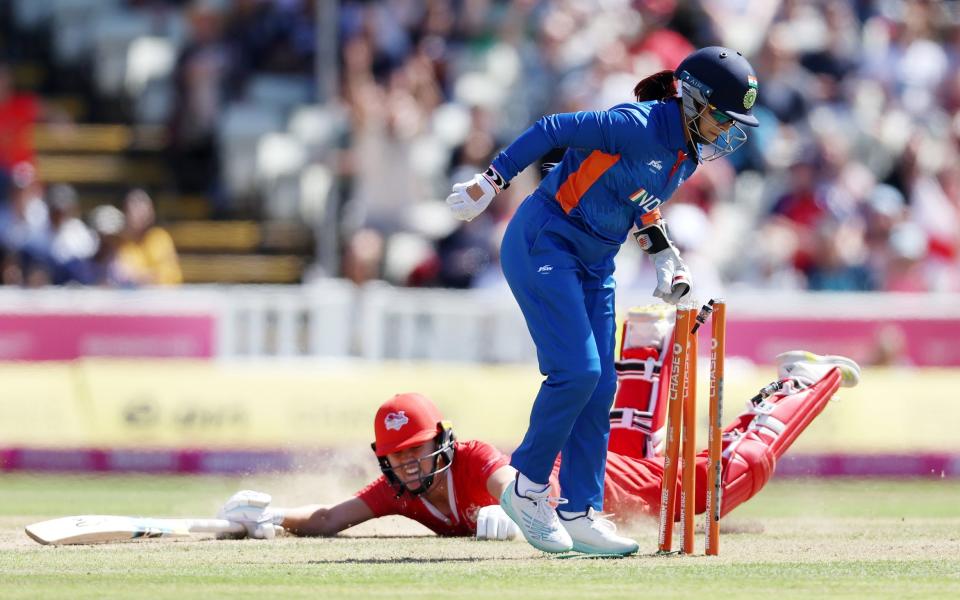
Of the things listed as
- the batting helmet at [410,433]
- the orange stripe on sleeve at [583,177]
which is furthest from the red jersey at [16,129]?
the orange stripe on sleeve at [583,177]

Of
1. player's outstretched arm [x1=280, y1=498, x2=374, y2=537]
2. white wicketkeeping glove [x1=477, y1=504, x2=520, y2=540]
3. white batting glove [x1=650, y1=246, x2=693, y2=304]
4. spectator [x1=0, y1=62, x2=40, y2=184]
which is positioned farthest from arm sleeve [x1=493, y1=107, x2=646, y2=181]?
spectator [x1=0, y1=62, x2=40, y2=184]

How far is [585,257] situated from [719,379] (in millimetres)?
819

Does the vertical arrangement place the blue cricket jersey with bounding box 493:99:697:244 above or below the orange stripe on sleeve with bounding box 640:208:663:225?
above

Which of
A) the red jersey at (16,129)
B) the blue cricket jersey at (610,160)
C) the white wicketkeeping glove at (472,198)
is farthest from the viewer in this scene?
the red jersey at (16,129)

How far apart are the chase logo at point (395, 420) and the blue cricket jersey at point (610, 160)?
1.28 meters

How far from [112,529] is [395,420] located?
57.7 inches

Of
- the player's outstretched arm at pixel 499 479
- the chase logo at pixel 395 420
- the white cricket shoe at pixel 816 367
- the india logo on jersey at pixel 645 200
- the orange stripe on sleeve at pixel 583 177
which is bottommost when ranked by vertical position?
the player's outstretched arm at pixel 499 479

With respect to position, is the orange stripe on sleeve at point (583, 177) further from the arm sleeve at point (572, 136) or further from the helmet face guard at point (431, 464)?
the helmet face guard at point (431, 464)

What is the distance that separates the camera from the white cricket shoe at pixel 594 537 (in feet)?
25.6

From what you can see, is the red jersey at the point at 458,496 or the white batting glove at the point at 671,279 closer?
the white batting glove at the point at 671,279

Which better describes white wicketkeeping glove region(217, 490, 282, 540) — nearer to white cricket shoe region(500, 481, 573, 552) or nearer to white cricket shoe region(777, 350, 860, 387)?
white cricket shoe region(500, 481, 573, 552)

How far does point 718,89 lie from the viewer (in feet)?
24.9

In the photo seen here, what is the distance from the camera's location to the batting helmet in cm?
827

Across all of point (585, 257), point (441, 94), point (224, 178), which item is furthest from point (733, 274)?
point (585, 257)
